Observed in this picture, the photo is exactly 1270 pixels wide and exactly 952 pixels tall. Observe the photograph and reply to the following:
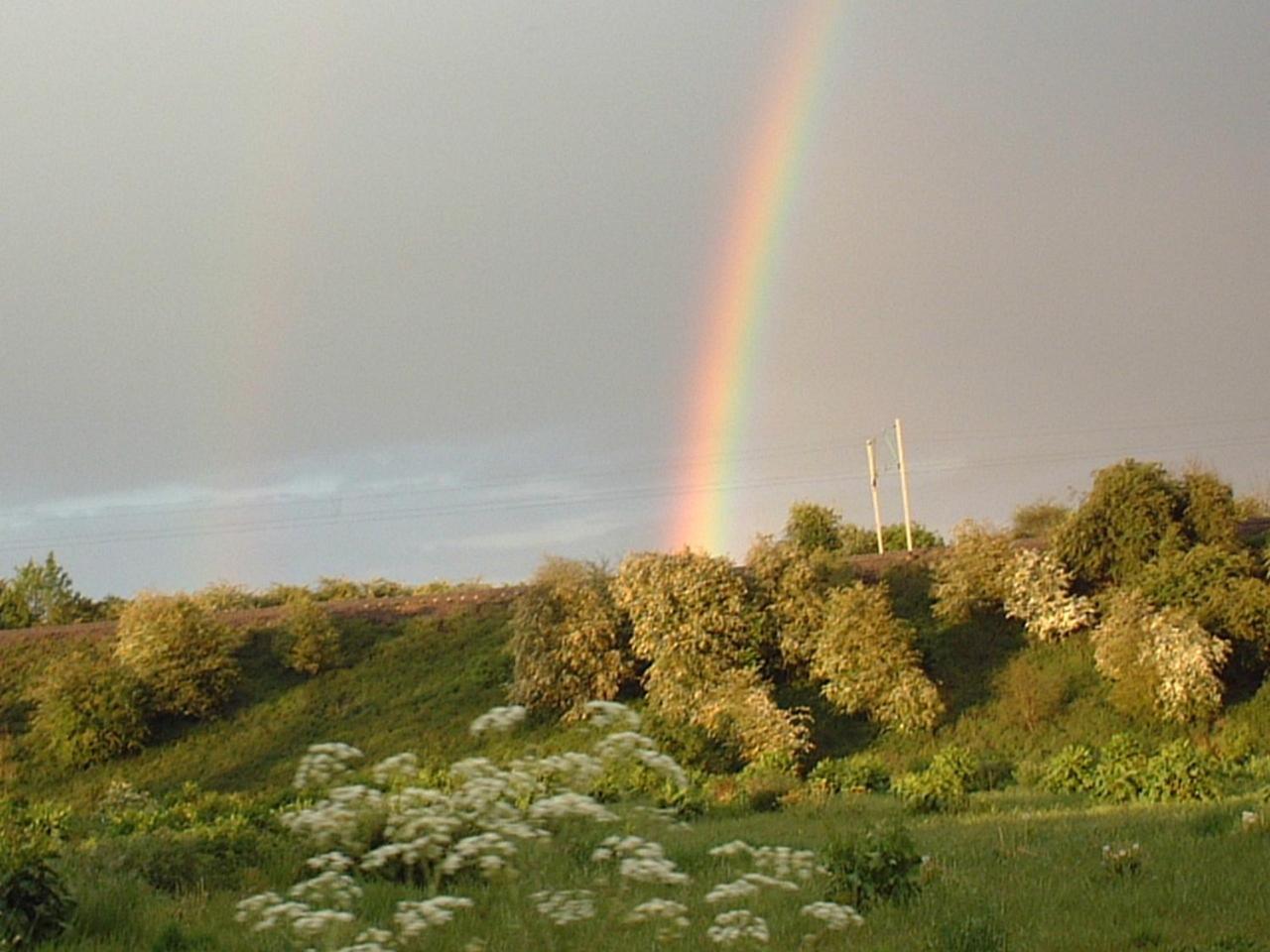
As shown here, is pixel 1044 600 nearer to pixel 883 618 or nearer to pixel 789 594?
pixel 883 618

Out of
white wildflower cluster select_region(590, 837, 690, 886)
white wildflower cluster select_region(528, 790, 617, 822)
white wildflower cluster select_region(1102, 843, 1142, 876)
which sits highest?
white wildflower cluster select_region(528, 790, 617, 822)

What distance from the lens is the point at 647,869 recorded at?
7.55 meters

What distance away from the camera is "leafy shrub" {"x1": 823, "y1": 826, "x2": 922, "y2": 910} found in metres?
12.8

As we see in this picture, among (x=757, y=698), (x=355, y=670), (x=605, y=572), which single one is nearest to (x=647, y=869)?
(x=757, y=698)

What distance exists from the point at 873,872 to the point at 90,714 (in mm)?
35430

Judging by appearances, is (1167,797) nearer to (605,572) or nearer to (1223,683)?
(1223,683)

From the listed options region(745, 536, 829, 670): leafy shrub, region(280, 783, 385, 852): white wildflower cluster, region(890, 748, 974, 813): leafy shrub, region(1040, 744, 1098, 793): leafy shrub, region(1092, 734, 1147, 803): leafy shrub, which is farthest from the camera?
region(745, 536, 829, 670): leafy shrub

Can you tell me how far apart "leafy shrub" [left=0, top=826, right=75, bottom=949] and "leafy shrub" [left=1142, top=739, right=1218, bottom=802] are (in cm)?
1715

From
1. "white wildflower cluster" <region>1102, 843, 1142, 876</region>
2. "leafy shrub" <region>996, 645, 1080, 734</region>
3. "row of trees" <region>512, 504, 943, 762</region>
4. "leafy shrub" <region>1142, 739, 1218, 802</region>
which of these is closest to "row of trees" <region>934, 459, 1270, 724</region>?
"leafy shrub" <region>996, 645, 1080, 734</region>

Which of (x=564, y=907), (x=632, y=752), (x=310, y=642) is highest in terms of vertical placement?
(x=310, y=642)

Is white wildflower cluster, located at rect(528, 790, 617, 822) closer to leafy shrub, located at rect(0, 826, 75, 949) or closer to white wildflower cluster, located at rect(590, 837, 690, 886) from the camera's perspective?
white wildflower cluster, located at rect(590, 837, 690, 886)

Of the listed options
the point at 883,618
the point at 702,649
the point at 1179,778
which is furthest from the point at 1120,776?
the point at 702,649

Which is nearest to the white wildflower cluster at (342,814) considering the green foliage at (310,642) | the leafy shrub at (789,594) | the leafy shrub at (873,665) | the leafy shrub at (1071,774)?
the leafy shrub at (1071,774)

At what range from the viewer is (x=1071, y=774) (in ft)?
96.6
